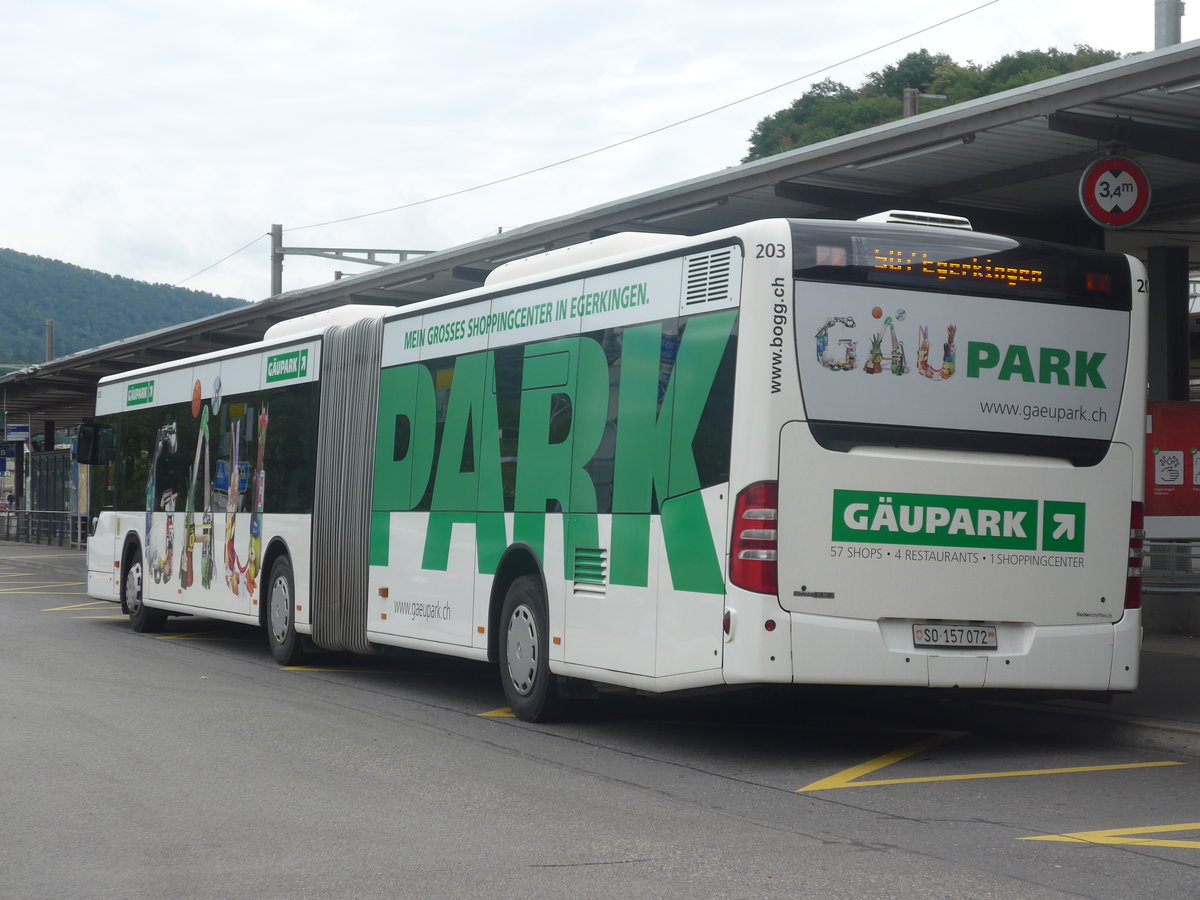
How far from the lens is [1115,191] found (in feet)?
41.8

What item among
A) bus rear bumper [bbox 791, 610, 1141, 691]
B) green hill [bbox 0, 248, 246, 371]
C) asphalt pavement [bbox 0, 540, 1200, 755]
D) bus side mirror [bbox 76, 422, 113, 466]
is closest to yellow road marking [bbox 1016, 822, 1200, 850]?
bus rear bumper [bbox 791, 610, 1141, 691]

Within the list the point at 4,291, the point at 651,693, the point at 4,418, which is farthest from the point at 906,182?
the point at 4,291

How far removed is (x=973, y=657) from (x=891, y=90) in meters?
70.7

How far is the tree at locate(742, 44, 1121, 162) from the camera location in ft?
212

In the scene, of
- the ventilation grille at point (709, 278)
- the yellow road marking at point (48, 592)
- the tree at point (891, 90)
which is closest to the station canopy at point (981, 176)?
the ventilation grille at point (709, 278)

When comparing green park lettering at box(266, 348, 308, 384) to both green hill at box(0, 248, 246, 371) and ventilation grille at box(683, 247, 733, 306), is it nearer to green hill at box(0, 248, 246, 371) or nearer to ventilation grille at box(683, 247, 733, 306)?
ventilation grille at box(683, 247, 733, 306)

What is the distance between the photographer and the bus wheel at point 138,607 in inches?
754

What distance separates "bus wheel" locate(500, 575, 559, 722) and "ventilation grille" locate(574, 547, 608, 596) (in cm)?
53

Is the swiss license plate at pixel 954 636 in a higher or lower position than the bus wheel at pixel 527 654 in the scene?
higher

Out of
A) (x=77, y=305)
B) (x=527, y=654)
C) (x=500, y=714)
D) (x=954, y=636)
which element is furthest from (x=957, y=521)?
(x=77, y=305)

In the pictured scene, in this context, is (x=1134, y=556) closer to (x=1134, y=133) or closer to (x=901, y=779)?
(x=901, y=779)

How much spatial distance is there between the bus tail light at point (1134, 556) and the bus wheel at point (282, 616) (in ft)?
26.2

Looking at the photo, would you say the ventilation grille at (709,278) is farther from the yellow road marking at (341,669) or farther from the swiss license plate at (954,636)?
the yellow road marking at (341,669)

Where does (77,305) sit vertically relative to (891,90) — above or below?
below
